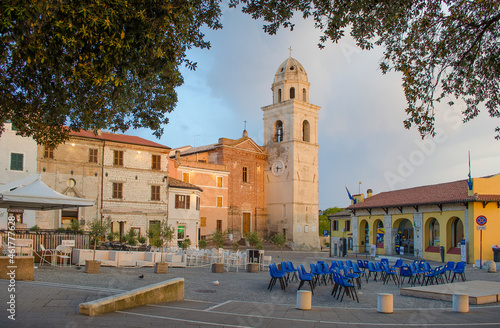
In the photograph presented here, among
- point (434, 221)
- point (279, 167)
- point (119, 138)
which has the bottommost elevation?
point (434, 221)

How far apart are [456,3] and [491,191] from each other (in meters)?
18.9

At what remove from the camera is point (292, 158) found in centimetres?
5612

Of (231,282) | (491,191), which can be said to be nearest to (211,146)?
(491,191)

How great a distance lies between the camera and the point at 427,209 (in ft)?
95.5

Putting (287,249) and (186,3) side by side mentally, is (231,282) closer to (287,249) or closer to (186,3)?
(186,3)

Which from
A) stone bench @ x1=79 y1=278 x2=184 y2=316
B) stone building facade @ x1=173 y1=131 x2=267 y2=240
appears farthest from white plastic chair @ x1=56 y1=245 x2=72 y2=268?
stone building facade @ x1=173 y1=131 x2=267 y2=240

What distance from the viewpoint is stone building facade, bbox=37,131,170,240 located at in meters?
35.0

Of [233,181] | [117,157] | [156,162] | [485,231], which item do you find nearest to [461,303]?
[485,231]

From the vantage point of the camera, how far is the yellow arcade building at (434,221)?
25.4m

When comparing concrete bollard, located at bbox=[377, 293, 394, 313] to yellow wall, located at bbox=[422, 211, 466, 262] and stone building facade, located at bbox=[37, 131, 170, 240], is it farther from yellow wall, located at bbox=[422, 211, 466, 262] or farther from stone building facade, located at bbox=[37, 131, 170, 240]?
stone building facade, located at bbox=[37, 131, 170, 240]

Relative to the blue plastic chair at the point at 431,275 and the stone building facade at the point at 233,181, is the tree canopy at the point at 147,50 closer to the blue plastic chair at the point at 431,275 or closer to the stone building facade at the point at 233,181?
the blue plastic chair at the point at 431,275

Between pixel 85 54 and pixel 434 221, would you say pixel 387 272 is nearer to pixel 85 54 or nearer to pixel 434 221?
pixel 85 54

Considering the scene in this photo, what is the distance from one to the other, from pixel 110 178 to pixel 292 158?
989 inches

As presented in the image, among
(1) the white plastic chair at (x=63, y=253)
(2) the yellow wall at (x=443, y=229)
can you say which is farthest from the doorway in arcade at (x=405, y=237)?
(1) the white plastic chair at (x=63, y=253)
